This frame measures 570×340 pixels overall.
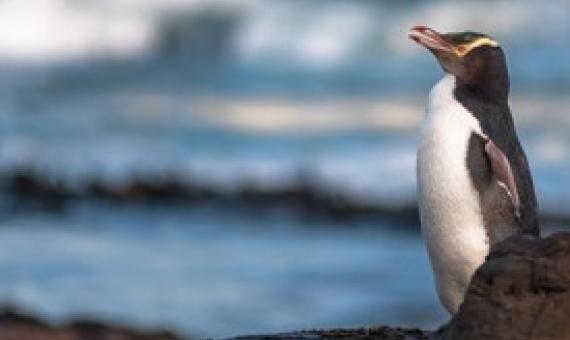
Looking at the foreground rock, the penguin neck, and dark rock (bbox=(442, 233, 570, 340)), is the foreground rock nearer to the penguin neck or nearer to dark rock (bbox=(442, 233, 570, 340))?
the penguin neck

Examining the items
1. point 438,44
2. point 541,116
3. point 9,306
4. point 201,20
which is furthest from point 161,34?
point 438,44

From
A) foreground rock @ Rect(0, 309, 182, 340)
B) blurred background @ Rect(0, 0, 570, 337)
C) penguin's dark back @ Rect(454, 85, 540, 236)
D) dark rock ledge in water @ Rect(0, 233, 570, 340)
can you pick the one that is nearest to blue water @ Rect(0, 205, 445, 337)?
blurred background @ Rect(0, 0, 570, 337)

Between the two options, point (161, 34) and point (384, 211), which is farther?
point (161, 34)

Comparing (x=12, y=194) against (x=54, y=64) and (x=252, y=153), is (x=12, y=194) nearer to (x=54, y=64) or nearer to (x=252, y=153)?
(x=252, y=153)

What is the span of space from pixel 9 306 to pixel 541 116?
13.5 m

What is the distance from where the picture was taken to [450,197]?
598cm

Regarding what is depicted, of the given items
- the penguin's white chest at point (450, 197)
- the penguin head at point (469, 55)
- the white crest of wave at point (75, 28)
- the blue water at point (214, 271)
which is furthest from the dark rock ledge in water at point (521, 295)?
the white crest of wave at point (75, 28)

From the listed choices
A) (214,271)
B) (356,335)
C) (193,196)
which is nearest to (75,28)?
(193,196)

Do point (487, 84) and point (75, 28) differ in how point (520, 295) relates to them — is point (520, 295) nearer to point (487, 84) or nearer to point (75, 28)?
point (487, 84)

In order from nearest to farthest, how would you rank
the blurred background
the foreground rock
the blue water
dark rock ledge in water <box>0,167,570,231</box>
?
the foreground rock < the blue water < the blurred background < dark rock ledge in water <box>0,167,570,231</box>

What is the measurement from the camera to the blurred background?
543 inches

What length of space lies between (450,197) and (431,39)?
0.48 metres

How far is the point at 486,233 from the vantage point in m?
6.04

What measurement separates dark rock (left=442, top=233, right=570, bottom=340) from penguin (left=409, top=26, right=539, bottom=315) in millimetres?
678
